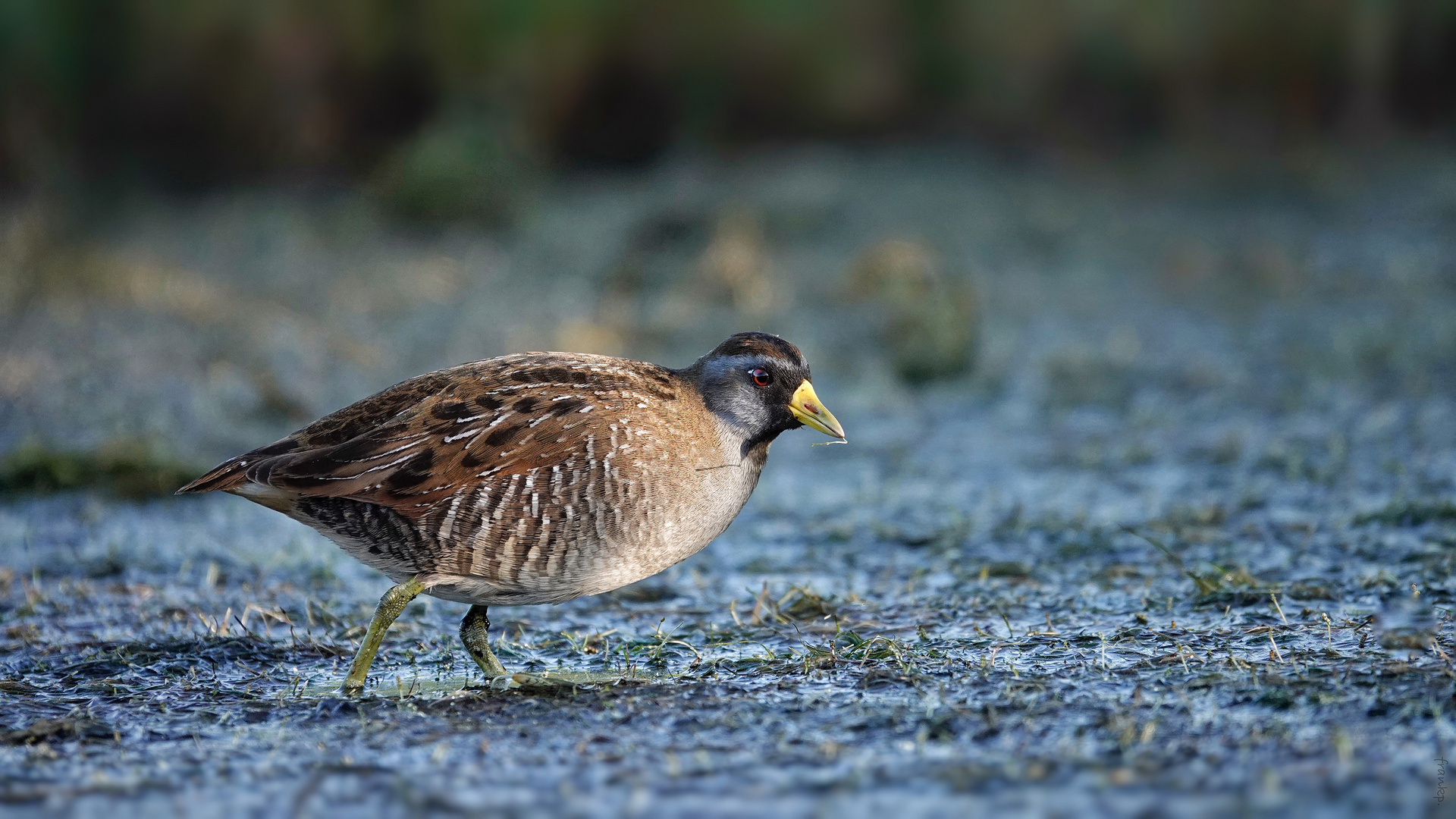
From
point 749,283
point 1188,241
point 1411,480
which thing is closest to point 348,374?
point 749,283

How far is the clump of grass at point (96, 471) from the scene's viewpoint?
26.9 ft

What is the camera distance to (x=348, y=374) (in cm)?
1074

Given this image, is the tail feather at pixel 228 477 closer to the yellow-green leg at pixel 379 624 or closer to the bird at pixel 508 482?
the bird at pixel 508 482

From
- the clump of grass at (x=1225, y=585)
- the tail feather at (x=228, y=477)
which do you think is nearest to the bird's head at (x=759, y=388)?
the clump of grass at (x=1225, y=585)

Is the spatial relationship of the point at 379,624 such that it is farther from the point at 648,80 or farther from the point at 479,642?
the point at 648,80

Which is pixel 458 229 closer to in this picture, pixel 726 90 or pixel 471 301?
pixel 471 301

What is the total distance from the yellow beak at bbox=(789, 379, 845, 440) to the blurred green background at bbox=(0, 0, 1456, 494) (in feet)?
16.3

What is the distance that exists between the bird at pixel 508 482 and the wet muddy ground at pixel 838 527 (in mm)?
379

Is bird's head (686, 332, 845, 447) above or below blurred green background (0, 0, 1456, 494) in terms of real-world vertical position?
below

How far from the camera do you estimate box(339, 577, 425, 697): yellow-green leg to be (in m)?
5.11

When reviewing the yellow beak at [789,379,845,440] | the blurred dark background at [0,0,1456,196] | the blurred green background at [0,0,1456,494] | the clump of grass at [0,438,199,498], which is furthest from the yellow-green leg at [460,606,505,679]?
the blurred dark background at [0,0,1456,196]

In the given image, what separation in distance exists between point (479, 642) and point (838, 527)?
8.90ft

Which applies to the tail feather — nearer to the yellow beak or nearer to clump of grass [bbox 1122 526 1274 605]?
the yellow beak

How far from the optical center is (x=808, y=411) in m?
5.56
